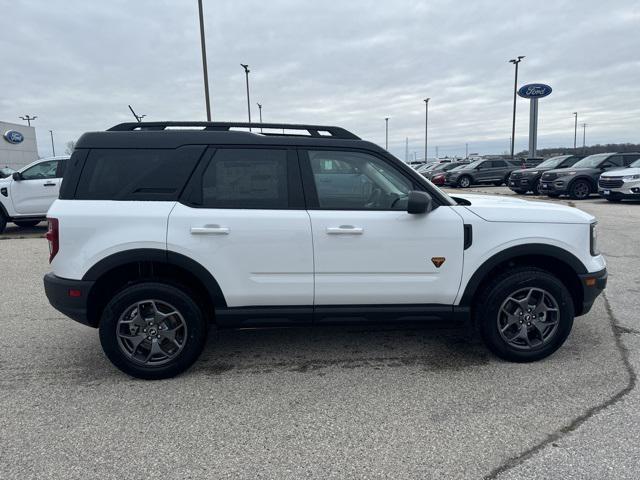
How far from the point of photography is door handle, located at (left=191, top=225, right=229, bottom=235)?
11.0ft

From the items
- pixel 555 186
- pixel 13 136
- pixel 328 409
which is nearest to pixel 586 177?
pixel 555 186

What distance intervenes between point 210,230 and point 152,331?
90 cm

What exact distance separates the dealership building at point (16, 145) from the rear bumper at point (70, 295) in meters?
42.7

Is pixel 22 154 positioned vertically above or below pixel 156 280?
above

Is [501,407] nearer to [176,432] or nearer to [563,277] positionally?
[563,277]

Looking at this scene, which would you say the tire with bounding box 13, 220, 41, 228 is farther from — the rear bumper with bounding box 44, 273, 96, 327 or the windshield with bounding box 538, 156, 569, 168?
the windshield with bounding box 538, 156, 569, 168

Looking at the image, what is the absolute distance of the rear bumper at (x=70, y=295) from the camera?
3.38m

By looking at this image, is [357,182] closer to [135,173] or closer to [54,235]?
[135,173]

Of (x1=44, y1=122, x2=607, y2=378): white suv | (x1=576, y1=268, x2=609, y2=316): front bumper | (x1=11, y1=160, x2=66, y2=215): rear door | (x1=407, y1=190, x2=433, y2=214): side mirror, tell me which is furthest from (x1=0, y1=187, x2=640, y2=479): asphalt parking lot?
(x1=11, y1=160, x2=66, y2=215): rear door

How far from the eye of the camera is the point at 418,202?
335cm

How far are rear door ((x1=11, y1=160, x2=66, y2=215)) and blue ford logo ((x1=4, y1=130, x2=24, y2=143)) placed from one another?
3514 cm

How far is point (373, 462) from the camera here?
2537 mm

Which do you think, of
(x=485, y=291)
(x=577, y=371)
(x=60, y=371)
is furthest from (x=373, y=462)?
(x=60, y=371)

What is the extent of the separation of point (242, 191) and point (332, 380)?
158cm
